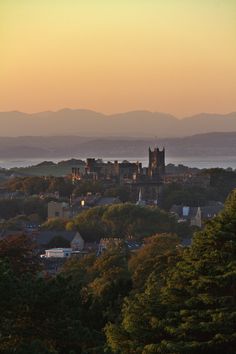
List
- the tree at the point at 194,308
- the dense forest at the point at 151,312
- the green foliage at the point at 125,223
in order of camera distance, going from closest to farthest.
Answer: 1. the dense forest at the point at 151,312
2. the tree at the point at 194,308
3. the green foliage at the point at 125,223

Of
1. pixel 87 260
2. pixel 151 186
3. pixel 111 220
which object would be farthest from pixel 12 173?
pixel 87 260

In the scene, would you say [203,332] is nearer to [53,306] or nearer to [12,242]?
[53,306]

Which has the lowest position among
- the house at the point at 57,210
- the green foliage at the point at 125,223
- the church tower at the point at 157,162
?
the house at the point at 57,210

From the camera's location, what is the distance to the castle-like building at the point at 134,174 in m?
77.9

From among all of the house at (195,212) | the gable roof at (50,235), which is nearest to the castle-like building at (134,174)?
the house at (195,212)

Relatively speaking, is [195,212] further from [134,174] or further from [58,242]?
[134,174]

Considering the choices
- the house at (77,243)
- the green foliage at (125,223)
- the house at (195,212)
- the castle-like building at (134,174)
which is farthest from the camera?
the castle-like building at (134,174)

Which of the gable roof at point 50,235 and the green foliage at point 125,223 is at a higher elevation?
the green foliage at point 125,223

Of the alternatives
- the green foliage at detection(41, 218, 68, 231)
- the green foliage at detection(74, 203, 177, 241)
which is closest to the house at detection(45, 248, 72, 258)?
the green foliage at detection(74, 203, 177, 241)

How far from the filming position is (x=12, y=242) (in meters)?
24.7

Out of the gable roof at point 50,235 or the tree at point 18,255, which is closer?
the tree at point 18,255

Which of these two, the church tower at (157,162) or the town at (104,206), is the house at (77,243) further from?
the church tower at (157,162)

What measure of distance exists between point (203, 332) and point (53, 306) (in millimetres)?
1624

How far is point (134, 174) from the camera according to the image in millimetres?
87500
